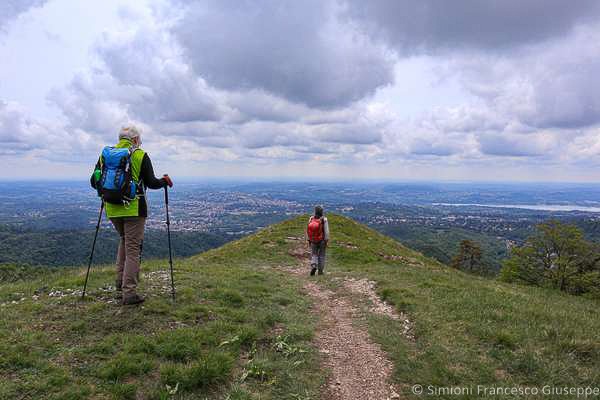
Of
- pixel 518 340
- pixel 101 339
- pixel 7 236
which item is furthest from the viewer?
pixel 7 236

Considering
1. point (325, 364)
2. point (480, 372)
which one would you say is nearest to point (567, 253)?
point (480, 372)

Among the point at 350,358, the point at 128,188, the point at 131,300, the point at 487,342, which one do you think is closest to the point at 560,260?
the point at 487,342

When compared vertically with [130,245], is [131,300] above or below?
below

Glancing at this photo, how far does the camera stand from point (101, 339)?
7184 mm

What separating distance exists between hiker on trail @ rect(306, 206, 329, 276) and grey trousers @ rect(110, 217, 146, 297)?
914 centimetres

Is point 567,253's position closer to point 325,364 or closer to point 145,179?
point 325,364

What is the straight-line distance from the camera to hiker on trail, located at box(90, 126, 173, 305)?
813 centimetres

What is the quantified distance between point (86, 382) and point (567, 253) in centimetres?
2877

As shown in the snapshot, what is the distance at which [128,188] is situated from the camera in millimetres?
8156

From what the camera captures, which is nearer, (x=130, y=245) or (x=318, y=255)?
(x=130, y=245)

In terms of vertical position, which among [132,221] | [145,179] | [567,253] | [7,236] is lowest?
[7,236]

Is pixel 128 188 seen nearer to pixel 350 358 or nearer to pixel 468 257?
pixel 350 358

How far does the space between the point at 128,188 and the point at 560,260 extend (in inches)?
1083

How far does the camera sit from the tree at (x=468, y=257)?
164 ft
